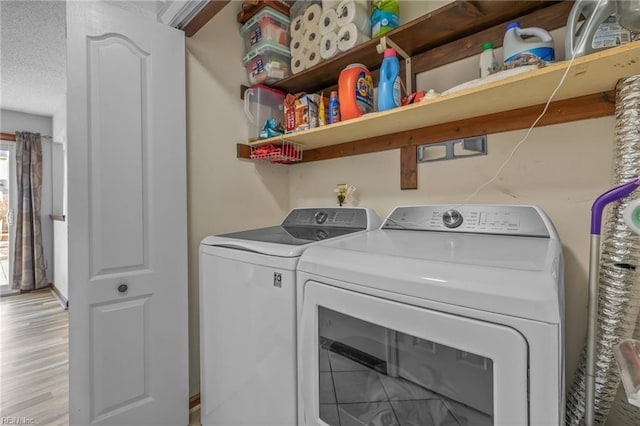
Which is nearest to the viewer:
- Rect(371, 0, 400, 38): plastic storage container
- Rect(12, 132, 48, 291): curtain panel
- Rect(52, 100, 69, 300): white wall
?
Rect(371, 0, 400, 38): plastic storage container

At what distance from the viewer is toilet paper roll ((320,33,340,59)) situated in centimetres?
147

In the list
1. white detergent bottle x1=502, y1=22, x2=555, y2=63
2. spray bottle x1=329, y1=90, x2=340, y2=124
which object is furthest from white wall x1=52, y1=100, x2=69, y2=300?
white detergent bottle x1=502, y1=22, x2=555, y2=63

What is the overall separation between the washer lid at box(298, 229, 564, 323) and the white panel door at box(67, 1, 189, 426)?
3.05 feet

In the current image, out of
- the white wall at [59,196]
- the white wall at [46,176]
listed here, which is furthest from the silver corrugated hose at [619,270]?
the white wall at [46,176]

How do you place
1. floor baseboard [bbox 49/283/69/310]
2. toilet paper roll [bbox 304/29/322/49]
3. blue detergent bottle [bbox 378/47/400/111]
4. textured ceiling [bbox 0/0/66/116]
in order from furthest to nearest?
1. floor baseboard [bbox 49/283/69/310]
2. textured ceiling [bbox 0/0/66/116]
3. toilet paper roll [bbox 304/29/322/49]
4. blue detergent bottle [bbox 378/47/400/111]

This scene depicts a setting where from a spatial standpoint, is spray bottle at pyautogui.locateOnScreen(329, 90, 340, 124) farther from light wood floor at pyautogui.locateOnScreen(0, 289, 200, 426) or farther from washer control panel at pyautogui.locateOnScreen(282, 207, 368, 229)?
light wood floor at pyautogui.locateOnScreen(0, 289, 200, 426)

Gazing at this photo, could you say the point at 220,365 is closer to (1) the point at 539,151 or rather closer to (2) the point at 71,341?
(2) the point at 71,341

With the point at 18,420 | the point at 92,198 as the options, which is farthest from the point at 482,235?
the point at 18,420

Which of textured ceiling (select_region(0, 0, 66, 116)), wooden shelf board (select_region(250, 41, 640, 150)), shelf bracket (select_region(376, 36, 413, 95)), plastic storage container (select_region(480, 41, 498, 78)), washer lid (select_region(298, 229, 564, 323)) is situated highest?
textured ceiling (select_region(0, 0, 66, 116))

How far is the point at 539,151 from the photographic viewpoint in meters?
1.16

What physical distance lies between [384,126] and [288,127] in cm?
60

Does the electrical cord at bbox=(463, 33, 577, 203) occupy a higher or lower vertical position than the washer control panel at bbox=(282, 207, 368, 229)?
higher

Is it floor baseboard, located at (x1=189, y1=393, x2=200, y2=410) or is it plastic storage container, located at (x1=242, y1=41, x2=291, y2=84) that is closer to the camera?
floor baseboard, located at (x1=189, y1=393, x2=200, y2=410)

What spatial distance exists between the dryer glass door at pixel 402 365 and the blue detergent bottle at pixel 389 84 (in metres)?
0.87
